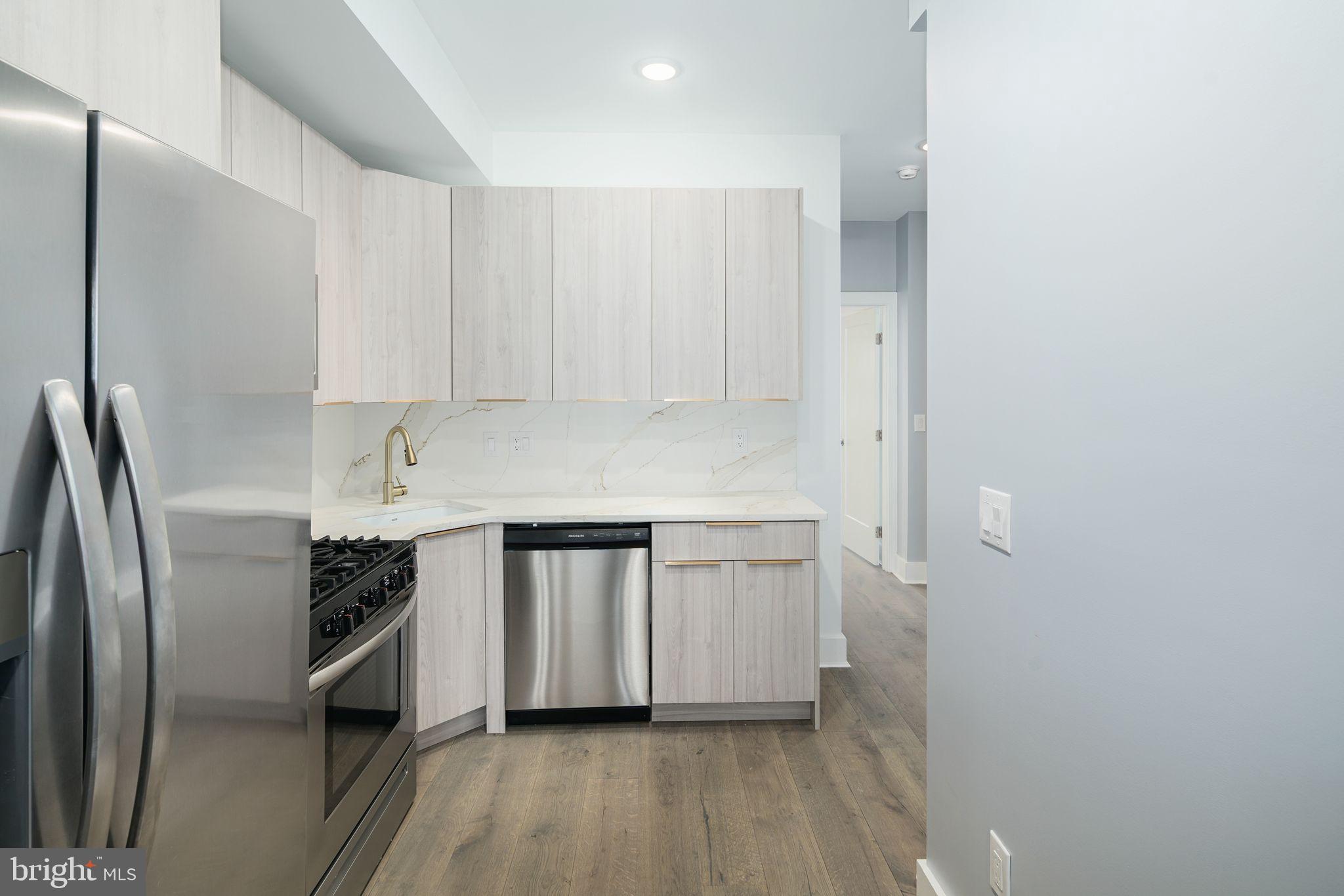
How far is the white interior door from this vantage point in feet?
18.6

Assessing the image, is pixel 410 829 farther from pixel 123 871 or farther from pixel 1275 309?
pixel 1275 309

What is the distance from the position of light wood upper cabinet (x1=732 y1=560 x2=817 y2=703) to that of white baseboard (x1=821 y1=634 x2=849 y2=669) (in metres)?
0.72

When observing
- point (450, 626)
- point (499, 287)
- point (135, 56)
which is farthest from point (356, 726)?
point (499, 287)

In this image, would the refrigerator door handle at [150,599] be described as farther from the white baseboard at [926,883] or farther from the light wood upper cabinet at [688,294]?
the light wood upper cabinet at [688,294]

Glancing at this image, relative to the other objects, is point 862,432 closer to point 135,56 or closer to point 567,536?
point 567,536

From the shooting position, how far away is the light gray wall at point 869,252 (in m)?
5.21

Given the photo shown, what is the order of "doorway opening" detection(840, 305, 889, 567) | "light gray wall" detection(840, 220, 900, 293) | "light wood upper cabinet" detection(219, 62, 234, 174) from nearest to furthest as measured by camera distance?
"light wood upper cabinet" detection(219, 62, 234, 174), "light gray wall" detection(840, 220, 900, 293), "doorway opening" detection(840, 305, 889, 567)

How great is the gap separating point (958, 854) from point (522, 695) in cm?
181

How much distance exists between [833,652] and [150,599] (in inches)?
131

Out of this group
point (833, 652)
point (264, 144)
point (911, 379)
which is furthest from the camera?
point (911, 379)

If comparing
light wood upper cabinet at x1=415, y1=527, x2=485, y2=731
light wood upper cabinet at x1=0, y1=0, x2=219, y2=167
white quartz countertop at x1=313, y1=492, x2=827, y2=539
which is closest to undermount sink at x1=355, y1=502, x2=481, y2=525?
white quartz countertop at x1=313, y1=492, x2=827, y2=539

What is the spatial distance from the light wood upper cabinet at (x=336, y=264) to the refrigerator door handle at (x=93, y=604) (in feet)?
6.21

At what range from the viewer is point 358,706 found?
1.84 metres

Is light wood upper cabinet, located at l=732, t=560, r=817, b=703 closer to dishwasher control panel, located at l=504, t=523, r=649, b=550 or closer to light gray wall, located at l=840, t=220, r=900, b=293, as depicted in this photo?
dishwasher control panel, located at l=504, t=523, r=649, b=550
